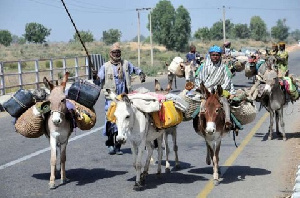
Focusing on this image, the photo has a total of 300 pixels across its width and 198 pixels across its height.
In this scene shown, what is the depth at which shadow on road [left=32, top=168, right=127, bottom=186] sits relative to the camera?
9.89 meters

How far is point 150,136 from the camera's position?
9.45 m

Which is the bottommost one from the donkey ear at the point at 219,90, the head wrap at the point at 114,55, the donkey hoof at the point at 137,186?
the donkey hoof at the point at 137,186

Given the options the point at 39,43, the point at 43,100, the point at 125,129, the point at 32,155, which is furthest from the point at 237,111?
the point at 39,43

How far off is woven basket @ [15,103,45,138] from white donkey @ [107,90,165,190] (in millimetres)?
1405

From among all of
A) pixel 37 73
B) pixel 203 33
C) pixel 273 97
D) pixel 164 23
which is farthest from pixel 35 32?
pixel 273 97

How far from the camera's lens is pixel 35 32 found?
148m

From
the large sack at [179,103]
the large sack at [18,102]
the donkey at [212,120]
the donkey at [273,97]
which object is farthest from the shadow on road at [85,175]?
the donkey at [273,97]

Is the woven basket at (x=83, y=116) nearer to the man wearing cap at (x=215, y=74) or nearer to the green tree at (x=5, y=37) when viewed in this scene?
the man wearing cap at (x=215, y=74)

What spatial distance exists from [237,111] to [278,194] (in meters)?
1.88

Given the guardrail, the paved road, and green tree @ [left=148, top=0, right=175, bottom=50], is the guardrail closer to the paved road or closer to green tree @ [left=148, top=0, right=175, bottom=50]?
the paved road

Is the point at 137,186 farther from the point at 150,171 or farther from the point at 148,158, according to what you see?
the point at 150,171

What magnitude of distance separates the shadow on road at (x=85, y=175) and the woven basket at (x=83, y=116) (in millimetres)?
885

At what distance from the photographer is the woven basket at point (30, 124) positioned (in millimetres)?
9673

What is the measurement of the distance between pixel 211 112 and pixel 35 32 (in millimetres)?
142961
